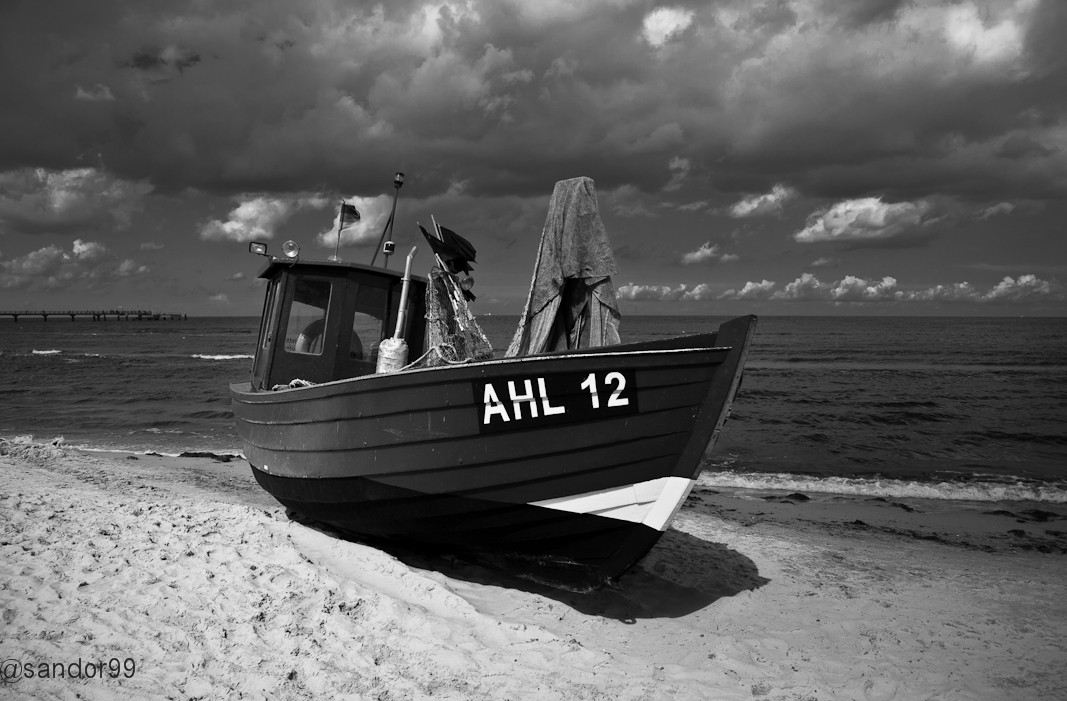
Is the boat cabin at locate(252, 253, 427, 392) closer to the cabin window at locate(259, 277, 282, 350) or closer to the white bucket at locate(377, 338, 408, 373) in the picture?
the cabin window at locate(259, 277, 282, 350)

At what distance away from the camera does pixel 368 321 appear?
684 cm

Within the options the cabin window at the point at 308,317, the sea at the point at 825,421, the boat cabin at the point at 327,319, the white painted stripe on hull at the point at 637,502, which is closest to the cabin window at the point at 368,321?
the boat cabin at the point at 327,319

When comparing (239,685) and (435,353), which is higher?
(435,353)

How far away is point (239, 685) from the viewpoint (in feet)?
11.9

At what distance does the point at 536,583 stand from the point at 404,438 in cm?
176

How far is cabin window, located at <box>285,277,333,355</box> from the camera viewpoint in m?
6.71

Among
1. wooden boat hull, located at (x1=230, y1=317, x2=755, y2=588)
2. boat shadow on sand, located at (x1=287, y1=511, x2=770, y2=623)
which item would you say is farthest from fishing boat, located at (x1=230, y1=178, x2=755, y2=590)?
boat shadow on sand, located at (x1=287, y1=511, x2=770, y2=623)

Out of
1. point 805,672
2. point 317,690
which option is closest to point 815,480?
point 805,672

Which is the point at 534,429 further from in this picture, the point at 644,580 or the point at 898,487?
the point at 898,487

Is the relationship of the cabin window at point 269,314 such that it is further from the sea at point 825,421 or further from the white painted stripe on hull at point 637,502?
the sea at point 825,421

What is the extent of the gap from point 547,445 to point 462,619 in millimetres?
1370

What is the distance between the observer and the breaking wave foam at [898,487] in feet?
35.9

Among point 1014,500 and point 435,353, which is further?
point 1014,500

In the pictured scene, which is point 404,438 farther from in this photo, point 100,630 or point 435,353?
point 100,630
